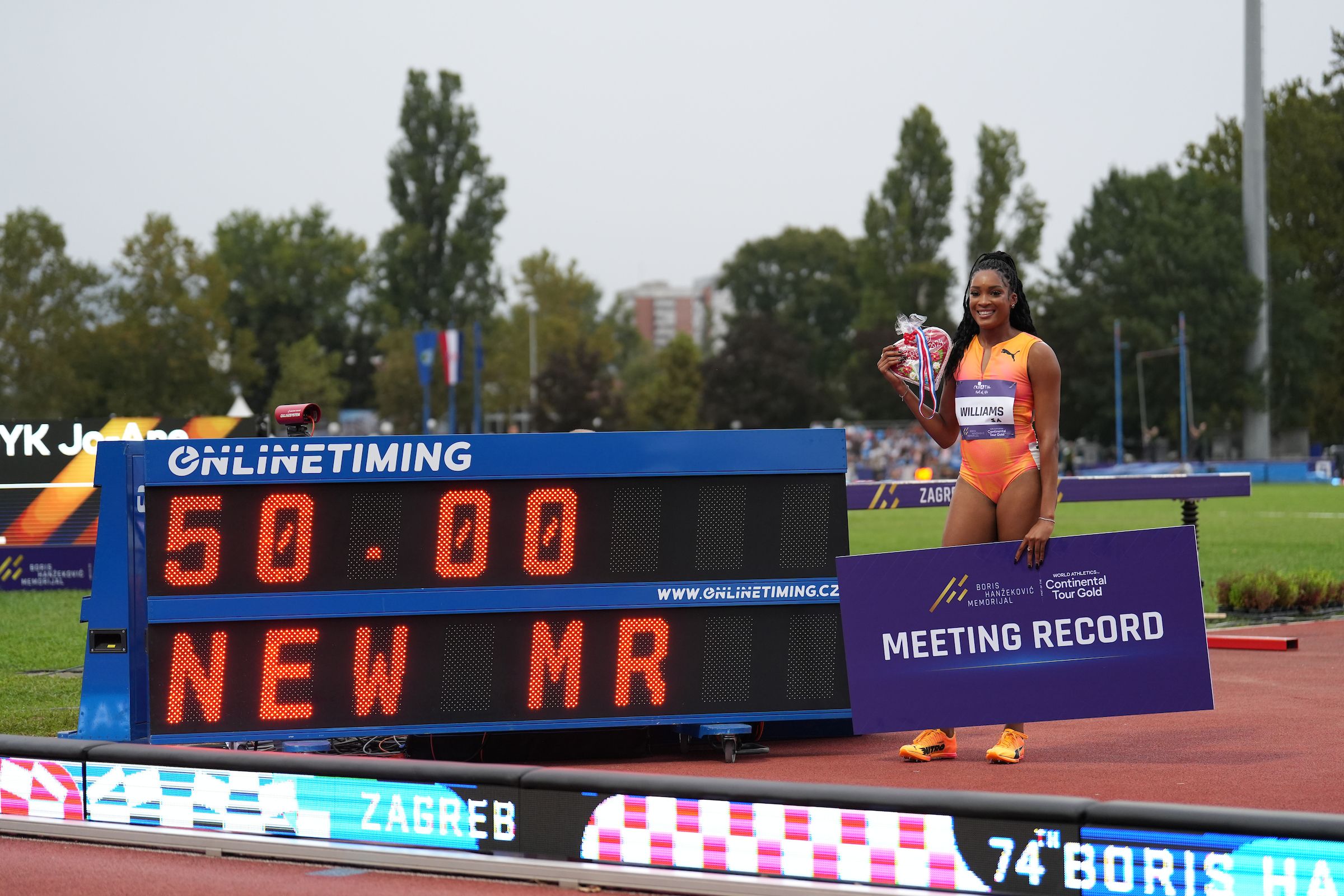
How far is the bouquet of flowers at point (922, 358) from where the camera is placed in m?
6.88

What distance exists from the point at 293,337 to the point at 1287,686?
337 ft

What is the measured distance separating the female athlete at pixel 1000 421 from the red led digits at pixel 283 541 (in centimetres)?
266

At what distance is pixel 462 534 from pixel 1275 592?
33.4ft

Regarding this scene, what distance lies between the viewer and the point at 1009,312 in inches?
272

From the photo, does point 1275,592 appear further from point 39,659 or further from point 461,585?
point 39,659

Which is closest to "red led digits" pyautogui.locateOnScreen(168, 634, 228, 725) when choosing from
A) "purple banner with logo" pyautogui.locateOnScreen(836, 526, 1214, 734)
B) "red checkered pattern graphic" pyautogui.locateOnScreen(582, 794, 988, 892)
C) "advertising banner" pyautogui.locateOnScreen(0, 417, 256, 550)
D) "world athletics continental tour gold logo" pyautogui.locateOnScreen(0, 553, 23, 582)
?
"red checkered pattern graphic" pyautogui.locateOnScreen(582, 794, 988, 892)

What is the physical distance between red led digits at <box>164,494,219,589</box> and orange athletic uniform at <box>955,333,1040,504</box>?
11.0 ft

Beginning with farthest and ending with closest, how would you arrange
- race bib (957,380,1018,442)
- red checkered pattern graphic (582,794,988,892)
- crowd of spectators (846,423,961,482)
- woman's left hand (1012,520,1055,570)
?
1. crowd of spectators (846,423,961,482)
2. race bib (957,380,1018,442)
3. woman's left hand (1012,520,1055,570)
4. red checkered pattern graphic (582,794,988,892)

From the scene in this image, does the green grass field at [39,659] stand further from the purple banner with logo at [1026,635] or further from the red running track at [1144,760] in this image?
the purple banner with logo at [1026,635]

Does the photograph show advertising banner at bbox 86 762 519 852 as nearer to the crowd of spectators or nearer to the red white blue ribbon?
the red white blue ribbon

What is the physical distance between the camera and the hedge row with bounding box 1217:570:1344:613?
572 inches

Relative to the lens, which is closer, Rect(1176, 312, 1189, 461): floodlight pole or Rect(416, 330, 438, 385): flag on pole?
Rect(416, 330, 438, 385): flag on pole

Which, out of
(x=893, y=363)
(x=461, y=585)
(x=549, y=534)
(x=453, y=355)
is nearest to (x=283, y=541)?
(x=461, y=585)

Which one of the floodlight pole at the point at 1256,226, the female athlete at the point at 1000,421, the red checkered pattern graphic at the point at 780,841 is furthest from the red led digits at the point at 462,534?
the floodlight pole at the point at 1256,226
